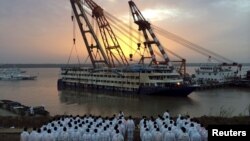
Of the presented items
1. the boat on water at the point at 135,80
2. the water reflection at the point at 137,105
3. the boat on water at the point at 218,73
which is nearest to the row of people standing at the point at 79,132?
the water reflection at the point at 137,105

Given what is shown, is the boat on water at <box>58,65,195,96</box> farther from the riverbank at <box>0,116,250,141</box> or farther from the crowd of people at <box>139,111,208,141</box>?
the crowd of people at <box>139,111,208,141</box>

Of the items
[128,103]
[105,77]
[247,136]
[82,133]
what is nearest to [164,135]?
[82,133]

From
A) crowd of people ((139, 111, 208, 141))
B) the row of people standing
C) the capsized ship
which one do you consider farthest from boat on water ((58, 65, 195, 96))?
crowd of people ((139, 111, 208, 141))

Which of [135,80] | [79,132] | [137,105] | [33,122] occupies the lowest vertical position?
[137,105]

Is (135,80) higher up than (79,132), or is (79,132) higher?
(135,80)

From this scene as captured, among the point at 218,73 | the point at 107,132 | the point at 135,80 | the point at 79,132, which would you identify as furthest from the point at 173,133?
the point at 218,73

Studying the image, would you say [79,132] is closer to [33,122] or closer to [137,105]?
[33,122]

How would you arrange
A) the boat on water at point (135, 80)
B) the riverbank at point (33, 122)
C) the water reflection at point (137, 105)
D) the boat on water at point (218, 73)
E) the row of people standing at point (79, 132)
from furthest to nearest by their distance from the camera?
the boat on water at point (218, 73) < the boat on water at point (135, 80) < the water reflection at point (137, 105) < the riverbank at point (33, 122) < the row of people standing at point (79, 132)

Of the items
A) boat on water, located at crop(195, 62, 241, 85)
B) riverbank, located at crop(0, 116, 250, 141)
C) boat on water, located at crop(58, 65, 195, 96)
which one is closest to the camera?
riverbank, located at crop(0, 116, 250, 141)

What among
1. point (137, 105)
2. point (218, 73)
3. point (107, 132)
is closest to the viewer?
point (107, 132)

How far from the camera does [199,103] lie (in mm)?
46375

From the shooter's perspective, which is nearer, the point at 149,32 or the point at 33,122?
the point at 33,122

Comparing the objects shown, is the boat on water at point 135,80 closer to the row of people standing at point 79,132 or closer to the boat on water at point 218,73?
the boat on water at point 218,73

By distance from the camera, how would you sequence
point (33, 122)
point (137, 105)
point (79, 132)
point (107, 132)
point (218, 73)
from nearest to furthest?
1. point (107, 132)
2. point (79, 132)
3. point (33, 122)
4. point (137, 105)
5. point (218, 73)
